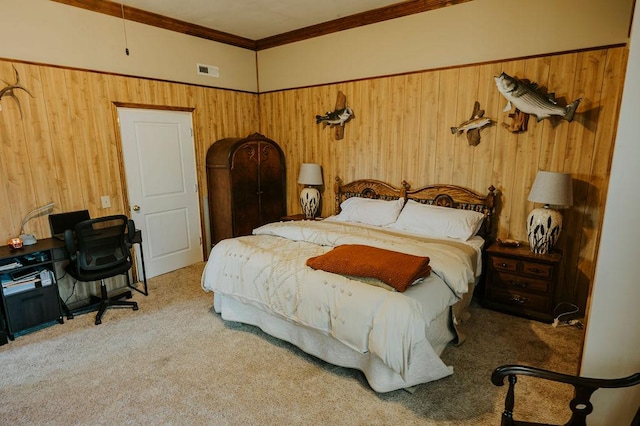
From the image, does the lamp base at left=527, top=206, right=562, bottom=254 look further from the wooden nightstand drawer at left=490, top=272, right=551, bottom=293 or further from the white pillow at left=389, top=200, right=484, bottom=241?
A: the white pillow at left=389, top=200, right=484, bottom=241

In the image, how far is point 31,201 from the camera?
3344mm

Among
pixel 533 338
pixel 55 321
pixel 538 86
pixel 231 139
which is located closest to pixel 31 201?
pixel 55 321

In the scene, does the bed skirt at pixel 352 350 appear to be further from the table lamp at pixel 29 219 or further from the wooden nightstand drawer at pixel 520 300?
the table lamp at pixel 29 219

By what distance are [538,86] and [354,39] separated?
7.18 feet

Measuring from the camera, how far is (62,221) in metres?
3.52

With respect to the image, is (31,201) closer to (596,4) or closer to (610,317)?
(610,317)

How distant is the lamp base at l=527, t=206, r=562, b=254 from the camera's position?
307 cm

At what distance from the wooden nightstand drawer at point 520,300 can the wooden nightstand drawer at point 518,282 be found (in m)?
0.05

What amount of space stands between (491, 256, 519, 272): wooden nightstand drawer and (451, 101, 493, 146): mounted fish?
48.1 inches

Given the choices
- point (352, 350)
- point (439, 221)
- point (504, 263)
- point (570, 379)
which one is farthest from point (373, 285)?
point (504, 263)

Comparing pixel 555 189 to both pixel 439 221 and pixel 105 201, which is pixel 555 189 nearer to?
pixel 439 221

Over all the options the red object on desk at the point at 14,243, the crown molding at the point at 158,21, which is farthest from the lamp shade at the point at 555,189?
the red object on desk at the point at 14,243

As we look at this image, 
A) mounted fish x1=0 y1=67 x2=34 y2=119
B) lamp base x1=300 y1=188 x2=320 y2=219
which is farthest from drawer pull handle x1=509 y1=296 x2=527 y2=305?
mounted fish x1=0 y1=67 x2=34 y2=119

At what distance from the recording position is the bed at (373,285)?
214 cm
